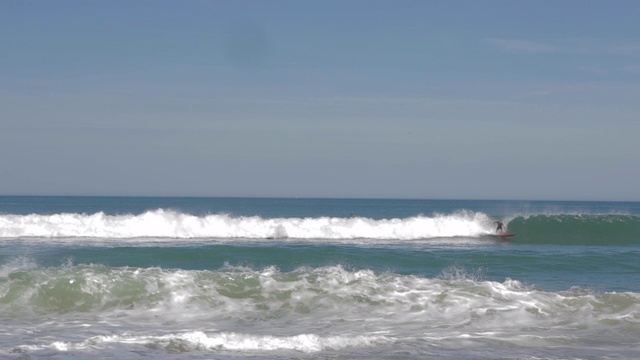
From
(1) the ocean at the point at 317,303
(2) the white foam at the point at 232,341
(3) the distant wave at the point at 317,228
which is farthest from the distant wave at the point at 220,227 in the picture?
(2) the white foam at the point at 232,341

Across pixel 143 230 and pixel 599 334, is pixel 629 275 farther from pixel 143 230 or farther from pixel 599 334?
pixel 143 230

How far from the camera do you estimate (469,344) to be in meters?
12.5

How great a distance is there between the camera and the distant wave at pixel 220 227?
32.2 m

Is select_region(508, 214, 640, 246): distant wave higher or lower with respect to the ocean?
higher

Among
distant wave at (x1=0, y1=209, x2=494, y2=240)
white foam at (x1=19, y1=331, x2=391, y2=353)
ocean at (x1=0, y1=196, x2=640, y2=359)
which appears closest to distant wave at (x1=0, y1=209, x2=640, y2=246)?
distant wave at (x1=0, y1=209, x2=494, y2=240)

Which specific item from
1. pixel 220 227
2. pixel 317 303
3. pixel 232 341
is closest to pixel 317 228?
pixel 220 227

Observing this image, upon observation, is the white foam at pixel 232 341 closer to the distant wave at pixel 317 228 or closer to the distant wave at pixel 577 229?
the distant wave at pixel 317 228

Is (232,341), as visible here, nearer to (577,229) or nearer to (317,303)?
(317,303)

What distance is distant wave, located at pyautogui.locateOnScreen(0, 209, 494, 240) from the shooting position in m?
32.2

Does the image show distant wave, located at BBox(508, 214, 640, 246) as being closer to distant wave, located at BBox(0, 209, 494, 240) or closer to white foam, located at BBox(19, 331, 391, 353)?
distant wave, located at BBox(0, 209, 494, 240)

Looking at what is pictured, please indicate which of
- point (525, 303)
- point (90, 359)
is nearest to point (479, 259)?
point (525, 303)

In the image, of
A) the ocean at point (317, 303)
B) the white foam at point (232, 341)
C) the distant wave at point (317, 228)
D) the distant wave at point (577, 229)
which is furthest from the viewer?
the distant wave at point (317, 228)

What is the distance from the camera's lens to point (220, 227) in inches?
1319

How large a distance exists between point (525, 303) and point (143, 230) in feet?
68.3
